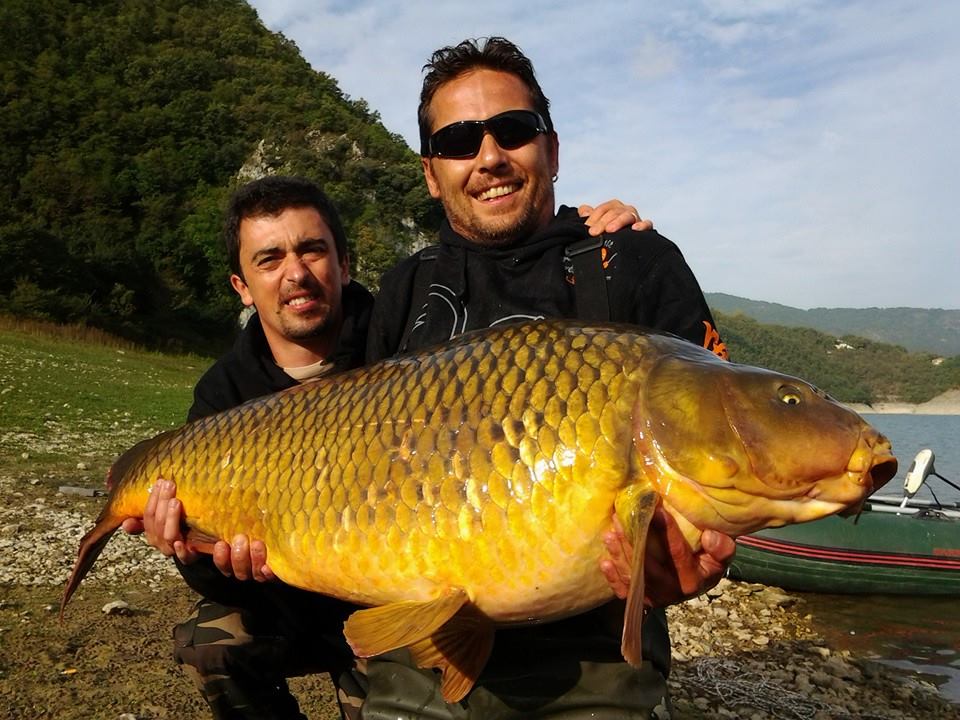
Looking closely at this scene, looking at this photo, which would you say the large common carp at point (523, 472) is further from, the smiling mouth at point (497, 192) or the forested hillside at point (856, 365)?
the forested hillside at point (856, 365)

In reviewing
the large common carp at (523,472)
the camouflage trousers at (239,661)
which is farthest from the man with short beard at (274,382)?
the large common carp at (523,472)

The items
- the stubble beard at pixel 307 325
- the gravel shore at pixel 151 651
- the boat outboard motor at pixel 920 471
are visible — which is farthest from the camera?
the boat outboard motor at pixel 920 471

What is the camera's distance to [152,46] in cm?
5381

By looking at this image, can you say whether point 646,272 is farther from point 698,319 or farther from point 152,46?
point 152,46

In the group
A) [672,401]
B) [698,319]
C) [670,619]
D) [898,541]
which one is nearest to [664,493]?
[672,401]

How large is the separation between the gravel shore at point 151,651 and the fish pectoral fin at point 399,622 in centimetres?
170

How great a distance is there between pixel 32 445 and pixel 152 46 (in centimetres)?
5511

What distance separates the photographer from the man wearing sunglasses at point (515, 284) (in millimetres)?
1860

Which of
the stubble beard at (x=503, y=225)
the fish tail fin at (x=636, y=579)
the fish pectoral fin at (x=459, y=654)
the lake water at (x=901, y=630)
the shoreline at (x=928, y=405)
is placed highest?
the stubble beard at (x=503, y=225)

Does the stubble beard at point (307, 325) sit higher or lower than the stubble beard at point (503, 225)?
lower

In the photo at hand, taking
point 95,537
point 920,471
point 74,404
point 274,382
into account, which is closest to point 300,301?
point 274,382

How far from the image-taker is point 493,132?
7.03 ft

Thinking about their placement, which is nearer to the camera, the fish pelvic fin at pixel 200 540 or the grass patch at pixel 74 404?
the fish pelvic fin at pixel 200 540

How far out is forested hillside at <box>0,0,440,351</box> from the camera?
2822cm
